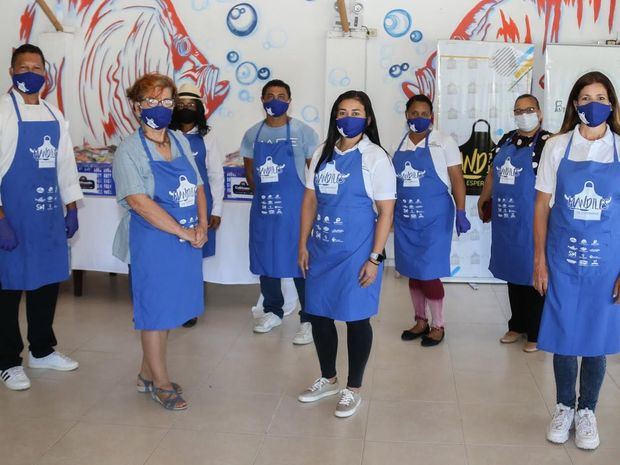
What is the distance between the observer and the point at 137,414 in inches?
116

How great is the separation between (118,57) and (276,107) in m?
2.58

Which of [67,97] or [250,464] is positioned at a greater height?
[67,97]

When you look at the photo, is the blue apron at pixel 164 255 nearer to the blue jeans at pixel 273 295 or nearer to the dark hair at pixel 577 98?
the blue jeans at pixel 273 295

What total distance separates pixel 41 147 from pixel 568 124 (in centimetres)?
228

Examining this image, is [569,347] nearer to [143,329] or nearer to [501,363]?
[501,363]

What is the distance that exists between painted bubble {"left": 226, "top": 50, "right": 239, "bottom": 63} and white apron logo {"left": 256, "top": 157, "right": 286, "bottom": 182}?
6.84 feet

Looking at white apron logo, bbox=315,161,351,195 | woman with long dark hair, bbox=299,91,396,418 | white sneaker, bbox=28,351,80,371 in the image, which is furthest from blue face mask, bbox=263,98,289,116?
white sneaker, bbox=28,351,80,371

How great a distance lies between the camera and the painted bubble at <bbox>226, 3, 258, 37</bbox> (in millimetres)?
5543

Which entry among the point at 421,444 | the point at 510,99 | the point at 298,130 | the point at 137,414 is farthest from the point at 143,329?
the point at 510,99

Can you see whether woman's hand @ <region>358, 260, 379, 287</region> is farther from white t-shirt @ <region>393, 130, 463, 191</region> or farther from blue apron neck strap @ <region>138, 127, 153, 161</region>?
white t-shirt @ <region>393, 130, 463, 191</region>

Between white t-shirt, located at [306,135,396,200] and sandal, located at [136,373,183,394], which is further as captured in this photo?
sandal, located at [136,373,183,394]

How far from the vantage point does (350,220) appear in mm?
2795

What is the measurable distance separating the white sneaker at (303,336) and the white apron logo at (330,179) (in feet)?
4.11

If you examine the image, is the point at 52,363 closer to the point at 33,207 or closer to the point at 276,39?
the point at 33,207
